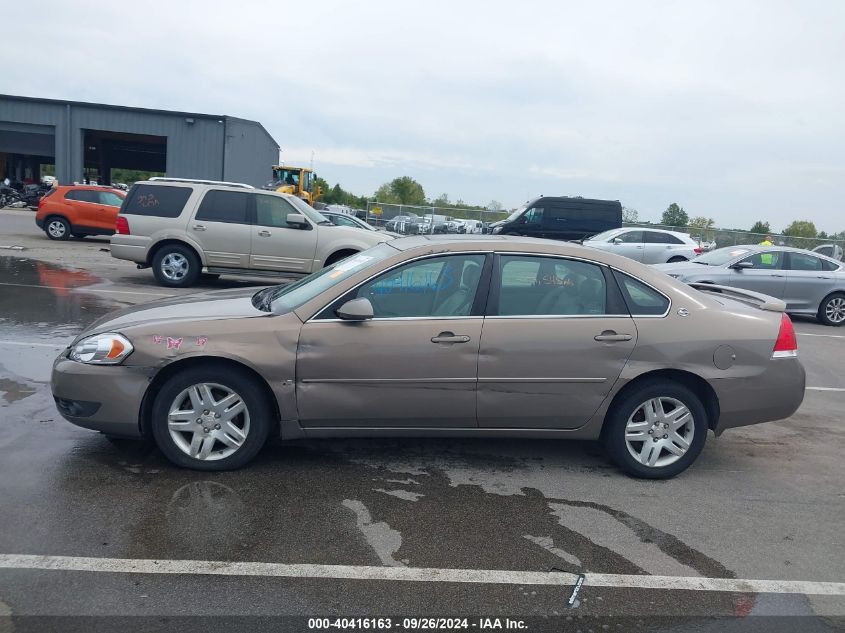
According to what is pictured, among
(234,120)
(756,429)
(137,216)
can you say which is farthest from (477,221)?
(756,429)

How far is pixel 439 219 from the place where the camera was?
109ft

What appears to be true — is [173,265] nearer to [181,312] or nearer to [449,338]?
[181,312]

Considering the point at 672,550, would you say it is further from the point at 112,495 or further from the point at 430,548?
the point at 112,495

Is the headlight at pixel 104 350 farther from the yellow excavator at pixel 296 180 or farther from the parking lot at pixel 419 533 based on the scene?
the yellow excavator at pixel 296 180

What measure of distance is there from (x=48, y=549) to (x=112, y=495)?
25.4 inches

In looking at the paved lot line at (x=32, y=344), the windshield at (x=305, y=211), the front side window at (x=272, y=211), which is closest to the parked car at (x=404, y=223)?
the windshield at (x=305, y=211)

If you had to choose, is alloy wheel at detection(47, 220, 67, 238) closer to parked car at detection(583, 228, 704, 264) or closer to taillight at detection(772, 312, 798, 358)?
parked car at detection(583, 228, 704, 264)

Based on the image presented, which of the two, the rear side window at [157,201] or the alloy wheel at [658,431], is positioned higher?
the rear side window at [157,201]

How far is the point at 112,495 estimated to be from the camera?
419cm

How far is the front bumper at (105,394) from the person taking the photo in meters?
4.43

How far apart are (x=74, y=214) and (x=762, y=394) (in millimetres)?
20519

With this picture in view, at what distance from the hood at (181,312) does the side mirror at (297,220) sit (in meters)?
7.31

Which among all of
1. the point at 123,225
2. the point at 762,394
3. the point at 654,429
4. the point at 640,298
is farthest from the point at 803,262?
the point at 123,225

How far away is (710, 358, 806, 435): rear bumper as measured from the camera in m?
4.87
